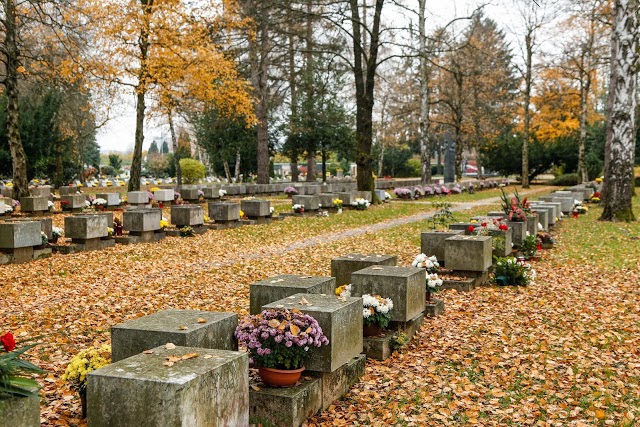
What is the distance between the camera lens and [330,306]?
529cm

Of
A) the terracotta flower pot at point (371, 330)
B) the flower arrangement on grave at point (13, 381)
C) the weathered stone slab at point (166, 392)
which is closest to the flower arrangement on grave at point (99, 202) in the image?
the terracotta flower pot at point (371, 330)

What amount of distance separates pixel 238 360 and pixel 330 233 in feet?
41.3

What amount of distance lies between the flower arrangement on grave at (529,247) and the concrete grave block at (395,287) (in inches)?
238

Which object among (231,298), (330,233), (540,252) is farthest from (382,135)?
(231,298)

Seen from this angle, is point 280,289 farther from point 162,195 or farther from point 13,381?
point 162,195

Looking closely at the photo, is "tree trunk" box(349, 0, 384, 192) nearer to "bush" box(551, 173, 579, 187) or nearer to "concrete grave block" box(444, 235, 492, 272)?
"concrete grave block" box(444, 235, 492, 272)

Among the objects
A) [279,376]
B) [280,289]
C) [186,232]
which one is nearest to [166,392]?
[279,376]

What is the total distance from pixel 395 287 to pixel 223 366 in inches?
127

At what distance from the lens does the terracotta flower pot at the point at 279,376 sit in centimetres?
480

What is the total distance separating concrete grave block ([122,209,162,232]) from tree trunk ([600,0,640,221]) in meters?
12.7

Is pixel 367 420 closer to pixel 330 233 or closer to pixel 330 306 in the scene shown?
pixel 330 306

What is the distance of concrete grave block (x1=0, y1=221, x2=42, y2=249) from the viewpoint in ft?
37.8

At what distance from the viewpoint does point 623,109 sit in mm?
17688

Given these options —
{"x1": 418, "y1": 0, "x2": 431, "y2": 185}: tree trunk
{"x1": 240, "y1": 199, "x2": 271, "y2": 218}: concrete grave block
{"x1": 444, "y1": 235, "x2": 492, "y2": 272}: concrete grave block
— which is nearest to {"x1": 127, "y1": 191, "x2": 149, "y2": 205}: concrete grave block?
{"x1": 240, "y1": 199, "x2": 271, "y2": 218}: concrete grave block
